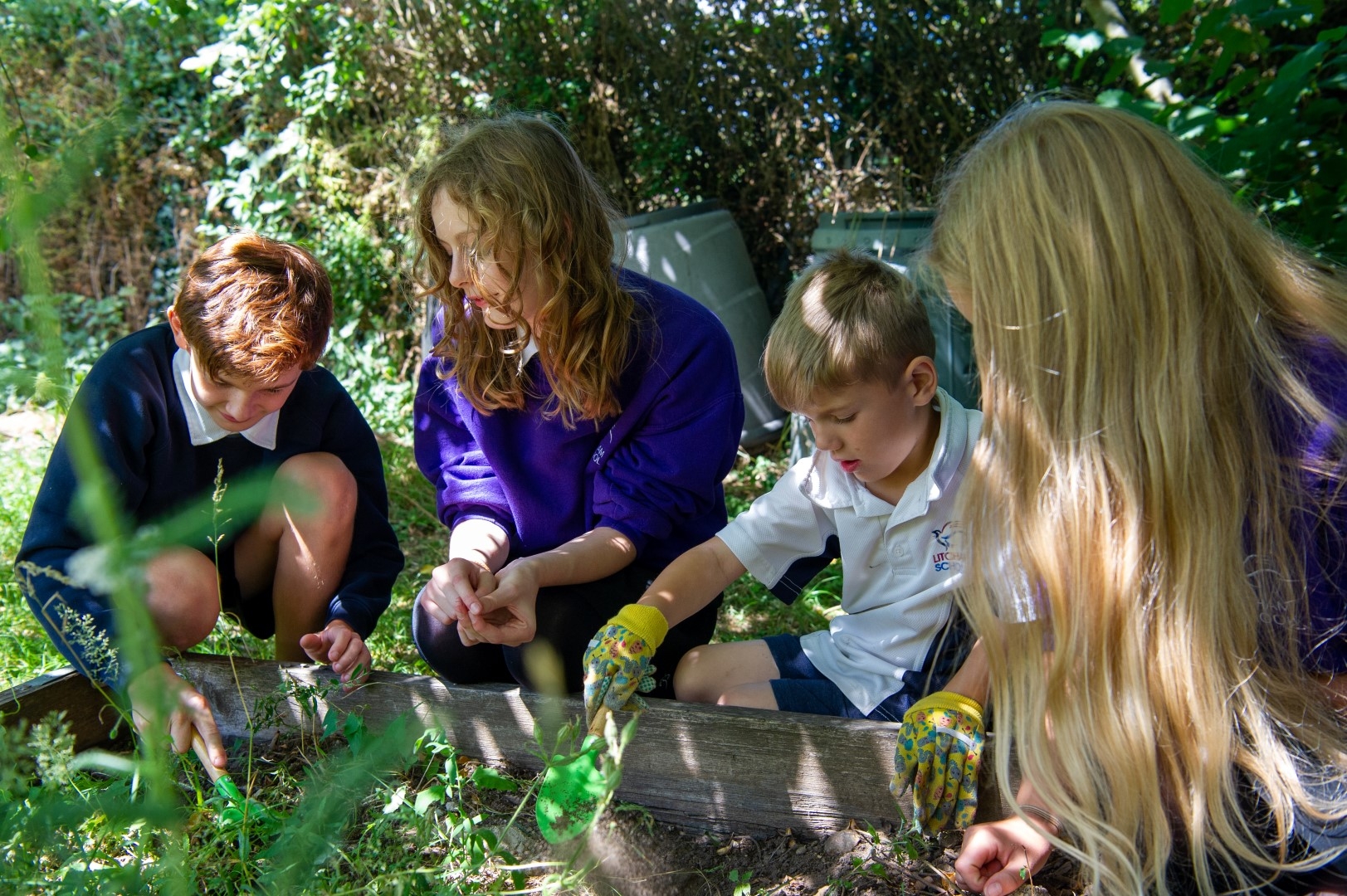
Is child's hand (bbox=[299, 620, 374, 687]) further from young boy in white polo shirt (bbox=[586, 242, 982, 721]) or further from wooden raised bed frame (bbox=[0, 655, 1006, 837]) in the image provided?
young boy in white polo shirt (bbox=[586, 242, 982, 721])

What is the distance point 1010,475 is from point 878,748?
0.50 meters

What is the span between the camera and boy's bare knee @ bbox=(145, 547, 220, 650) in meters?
1.91

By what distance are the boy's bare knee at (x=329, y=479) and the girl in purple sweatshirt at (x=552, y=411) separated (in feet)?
0.67

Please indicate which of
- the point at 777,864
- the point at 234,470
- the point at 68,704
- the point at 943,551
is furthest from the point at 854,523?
the point at 68,704

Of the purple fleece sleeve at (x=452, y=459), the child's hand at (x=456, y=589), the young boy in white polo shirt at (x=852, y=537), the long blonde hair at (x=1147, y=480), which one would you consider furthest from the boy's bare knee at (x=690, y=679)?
the long blonde hair at (x=1147, y=480)

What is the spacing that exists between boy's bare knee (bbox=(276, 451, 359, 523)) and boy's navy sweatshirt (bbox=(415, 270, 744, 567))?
0.67 ft

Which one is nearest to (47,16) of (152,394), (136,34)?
(136,34)

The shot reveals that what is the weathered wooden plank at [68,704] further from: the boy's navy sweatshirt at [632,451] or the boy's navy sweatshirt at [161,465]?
the boy's navy sweatshirt at [632,451]

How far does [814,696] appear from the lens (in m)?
1.79

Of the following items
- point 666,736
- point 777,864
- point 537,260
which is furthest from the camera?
point 537,260

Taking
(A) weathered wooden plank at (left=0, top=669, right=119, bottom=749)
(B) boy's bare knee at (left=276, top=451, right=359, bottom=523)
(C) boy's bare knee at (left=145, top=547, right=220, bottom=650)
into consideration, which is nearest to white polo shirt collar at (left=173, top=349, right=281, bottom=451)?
(B) boy's bare knee at (left=276, top=451, right=359, bottom=523)

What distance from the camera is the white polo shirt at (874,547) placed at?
66.8 inches

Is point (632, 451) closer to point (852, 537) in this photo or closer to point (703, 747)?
point (852, 537)

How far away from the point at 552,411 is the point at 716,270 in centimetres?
227
